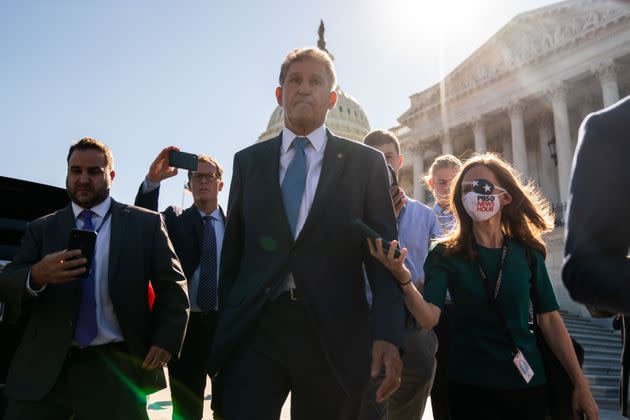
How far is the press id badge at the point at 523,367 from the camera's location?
115 inches

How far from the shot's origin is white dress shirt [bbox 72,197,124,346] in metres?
3.35

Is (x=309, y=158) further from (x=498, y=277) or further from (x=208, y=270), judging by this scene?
(x=208, y=270)

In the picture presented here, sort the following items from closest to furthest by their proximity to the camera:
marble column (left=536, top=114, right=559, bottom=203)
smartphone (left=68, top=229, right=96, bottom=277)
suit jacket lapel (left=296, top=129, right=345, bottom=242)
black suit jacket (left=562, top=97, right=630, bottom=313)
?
black suit jacket (left=562, top=97, right=630, bottom=313), suit jacket lapel (left=296, top=129, right=345, bottom=242), smartphone (left=68, top=229, right=96, bottom=277), marble column (left=536, top=114, right=559, bottom=203)

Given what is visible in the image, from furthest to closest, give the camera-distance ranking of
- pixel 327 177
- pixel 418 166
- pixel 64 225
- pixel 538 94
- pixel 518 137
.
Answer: pixel 418 166 → pixel 518 137 → pixel 538 94 → pixel 64 225 → pixel 327 177

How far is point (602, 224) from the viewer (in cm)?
120

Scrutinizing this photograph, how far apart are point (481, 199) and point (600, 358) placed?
35.2ft

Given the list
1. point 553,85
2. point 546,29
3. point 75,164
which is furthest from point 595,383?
point 546,29

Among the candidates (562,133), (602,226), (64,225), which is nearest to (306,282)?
(602,226)

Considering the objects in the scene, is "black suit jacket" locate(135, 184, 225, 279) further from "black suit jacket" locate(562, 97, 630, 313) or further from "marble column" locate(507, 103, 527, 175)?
"marble column" locate(507, 103, 527, 175)

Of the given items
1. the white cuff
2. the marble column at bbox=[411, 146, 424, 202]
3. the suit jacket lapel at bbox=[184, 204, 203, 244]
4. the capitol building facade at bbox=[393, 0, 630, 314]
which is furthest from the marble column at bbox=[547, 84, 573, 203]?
the white cuff

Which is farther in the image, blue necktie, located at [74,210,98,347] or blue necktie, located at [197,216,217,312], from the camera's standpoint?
blue necktie, located at [197,216,217,312]

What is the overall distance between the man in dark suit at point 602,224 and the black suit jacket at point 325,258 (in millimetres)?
1272

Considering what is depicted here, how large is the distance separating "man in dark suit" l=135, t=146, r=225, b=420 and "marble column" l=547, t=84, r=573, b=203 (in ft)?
72.7

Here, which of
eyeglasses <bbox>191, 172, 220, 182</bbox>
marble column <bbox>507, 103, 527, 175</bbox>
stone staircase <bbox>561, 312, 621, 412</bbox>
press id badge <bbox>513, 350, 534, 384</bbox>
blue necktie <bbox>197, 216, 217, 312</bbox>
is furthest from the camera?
marble column <bbox>507, 103, 527, 175</bbox>
